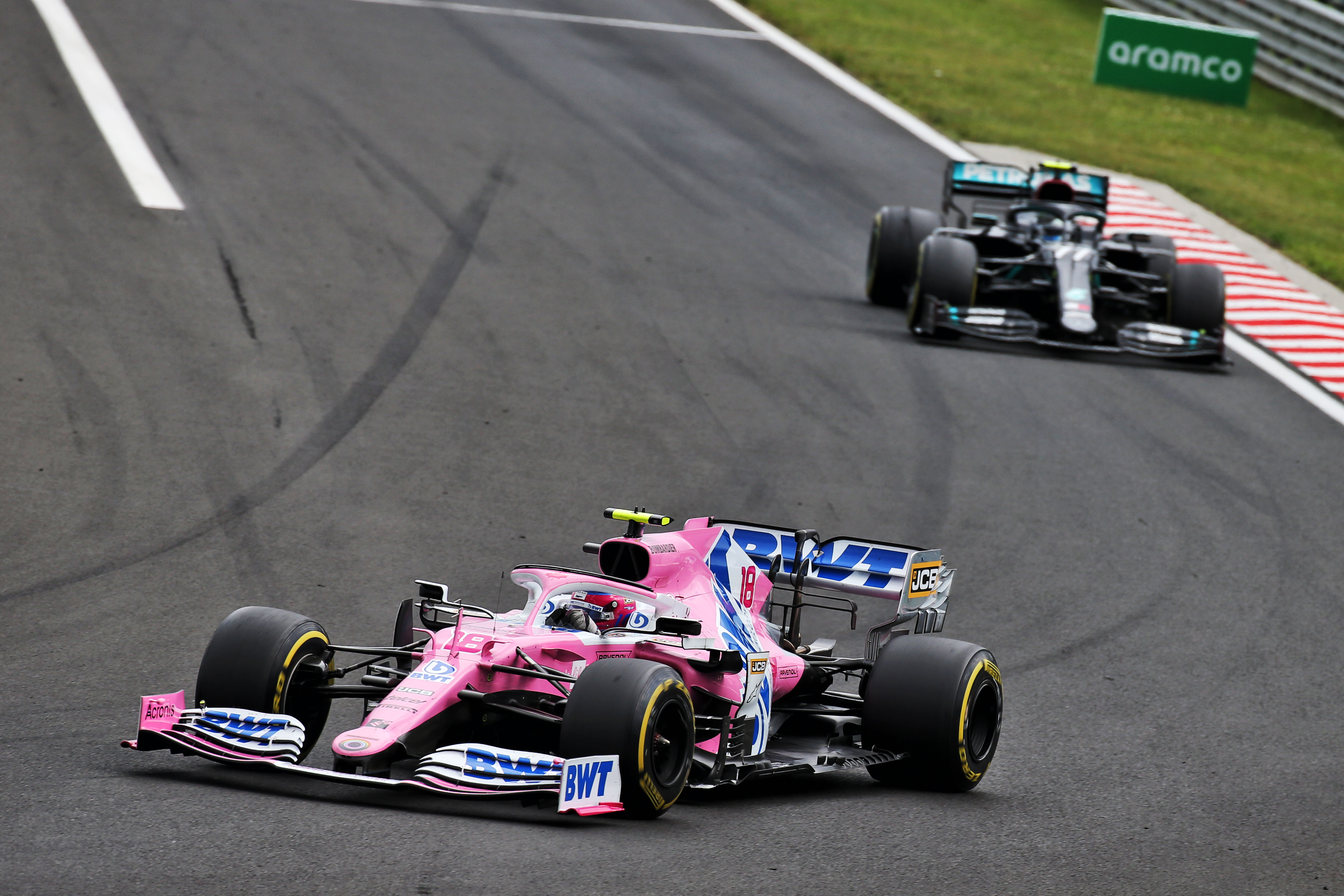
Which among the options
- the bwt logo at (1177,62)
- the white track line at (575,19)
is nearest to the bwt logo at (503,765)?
the white track line at (575,19)

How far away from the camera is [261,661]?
7.12m

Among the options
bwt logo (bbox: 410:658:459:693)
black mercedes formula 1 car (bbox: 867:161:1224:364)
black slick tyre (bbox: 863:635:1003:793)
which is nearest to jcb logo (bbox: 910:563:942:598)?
black slick tyre (bbox: 863:635:1003:793)

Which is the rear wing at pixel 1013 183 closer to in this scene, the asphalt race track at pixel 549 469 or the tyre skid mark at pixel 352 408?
the asphalt race track at pixel 549 469

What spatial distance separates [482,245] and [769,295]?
129 inches

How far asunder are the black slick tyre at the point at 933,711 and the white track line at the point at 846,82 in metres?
16.7

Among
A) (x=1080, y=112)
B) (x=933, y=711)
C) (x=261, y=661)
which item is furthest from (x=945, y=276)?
(x=1080, y=112)

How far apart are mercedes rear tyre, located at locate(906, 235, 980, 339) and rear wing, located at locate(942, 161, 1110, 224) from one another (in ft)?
4.42

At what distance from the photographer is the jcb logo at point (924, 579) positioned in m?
8.66

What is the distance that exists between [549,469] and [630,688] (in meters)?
6.71

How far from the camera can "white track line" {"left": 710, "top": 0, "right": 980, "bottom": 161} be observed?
26141 millimetres

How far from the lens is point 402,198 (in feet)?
65.3

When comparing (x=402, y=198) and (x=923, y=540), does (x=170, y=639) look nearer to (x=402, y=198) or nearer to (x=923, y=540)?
(x=923, y=540)

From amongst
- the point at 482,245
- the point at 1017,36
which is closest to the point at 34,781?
the point at 482,245

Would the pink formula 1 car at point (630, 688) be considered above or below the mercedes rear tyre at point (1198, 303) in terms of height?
below
